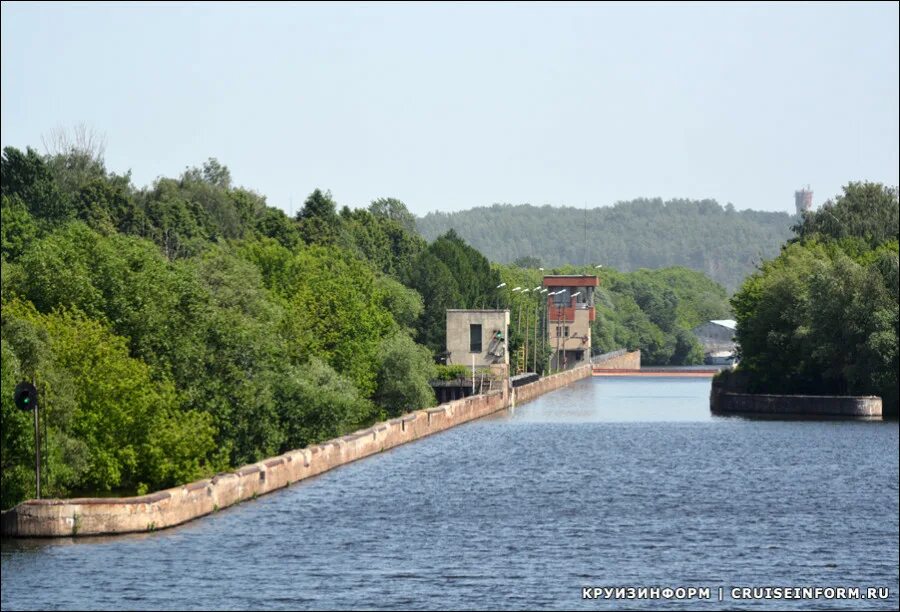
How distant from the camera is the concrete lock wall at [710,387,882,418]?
408 feet

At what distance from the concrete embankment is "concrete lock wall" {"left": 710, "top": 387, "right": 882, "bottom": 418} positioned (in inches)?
1655

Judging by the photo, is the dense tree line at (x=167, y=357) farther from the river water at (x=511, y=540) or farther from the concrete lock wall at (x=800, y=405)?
the concrete lock wall at (x=800, y=405)

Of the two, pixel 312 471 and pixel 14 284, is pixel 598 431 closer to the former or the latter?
pixel 312 471

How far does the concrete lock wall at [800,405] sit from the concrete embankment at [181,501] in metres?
42.0

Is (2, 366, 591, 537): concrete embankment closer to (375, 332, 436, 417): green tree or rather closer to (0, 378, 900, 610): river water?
(0, 378, 900, 610): river water

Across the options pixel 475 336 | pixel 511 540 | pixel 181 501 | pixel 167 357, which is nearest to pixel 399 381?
pixel 475 336

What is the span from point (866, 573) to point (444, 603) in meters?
14.7

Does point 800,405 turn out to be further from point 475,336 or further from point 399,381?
point 475,336

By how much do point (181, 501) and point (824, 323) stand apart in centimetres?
7576

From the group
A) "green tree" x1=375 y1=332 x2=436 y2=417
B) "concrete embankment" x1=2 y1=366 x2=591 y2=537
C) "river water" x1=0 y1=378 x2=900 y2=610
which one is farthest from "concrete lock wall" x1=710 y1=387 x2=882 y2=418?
"concrete embankment" x1=2 y1=366 x2=591 y2=537

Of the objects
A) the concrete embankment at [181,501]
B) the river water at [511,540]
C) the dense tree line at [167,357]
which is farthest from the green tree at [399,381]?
the concrete embankment at [181,501]

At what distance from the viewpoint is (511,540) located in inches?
2410

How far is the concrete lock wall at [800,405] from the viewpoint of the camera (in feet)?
408

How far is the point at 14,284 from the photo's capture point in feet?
250
